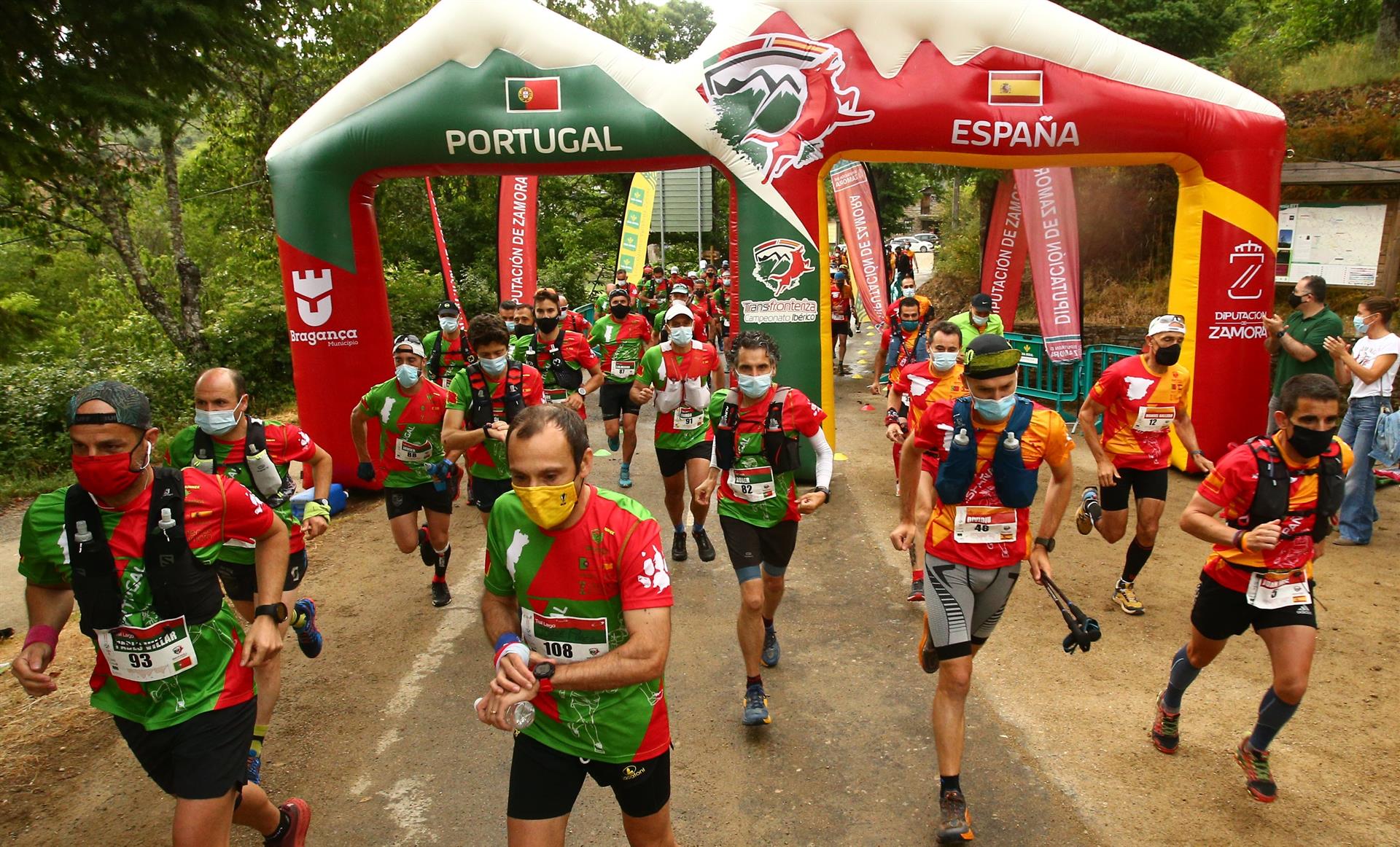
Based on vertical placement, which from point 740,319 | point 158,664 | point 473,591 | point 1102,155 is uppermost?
point 1102,155

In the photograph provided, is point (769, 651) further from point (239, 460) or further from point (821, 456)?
point (239, 460)

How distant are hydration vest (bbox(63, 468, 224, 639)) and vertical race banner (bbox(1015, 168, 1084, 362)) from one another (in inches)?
404

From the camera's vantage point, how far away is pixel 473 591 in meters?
6.83

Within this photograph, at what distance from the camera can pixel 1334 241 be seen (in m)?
9.62

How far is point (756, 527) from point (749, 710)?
0.98 m

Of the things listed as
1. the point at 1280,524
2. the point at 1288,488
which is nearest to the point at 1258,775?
the point at 1280,524

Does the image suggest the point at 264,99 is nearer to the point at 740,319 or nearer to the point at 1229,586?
the point at 740,319

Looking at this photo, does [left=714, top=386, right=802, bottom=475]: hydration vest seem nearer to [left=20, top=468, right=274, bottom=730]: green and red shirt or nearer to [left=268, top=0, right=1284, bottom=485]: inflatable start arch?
[left=20, top=468, right=274, bottom=730]: green and red shirt

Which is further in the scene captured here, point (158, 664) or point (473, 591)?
point (473, 591)

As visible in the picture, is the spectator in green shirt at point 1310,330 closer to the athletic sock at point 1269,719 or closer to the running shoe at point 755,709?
the athletic sock at point 1269,719

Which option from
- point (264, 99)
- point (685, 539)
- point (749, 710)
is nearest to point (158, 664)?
point (749, 710)

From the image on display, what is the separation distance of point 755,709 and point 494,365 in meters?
3.05

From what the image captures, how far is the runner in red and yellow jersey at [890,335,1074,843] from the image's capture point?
3703 millimetres

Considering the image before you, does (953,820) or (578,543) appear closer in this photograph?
(578,543)
